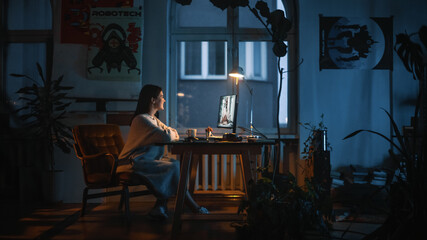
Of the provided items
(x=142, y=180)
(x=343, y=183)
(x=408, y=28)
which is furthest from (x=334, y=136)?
(x=142, y=180)

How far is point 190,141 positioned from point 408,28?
295cm

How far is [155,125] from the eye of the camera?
11.0 ft

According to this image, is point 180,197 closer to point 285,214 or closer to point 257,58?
point 285,214

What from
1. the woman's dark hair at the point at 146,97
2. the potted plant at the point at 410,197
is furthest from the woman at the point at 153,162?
the potted plant at the point at 410,197

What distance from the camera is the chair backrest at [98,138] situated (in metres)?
3.43

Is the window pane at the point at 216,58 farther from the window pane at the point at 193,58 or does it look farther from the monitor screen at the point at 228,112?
the monitor screen at the point at 228,112

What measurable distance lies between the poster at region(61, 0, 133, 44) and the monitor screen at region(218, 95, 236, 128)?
1.66m

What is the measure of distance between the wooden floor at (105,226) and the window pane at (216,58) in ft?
5.44

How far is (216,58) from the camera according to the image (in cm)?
449

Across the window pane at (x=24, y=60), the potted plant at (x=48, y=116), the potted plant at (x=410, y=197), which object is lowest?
the potted plant at (x=410, y=197)

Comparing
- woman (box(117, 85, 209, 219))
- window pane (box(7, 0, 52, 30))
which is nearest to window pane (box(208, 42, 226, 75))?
woman (box(117, 85, 209, 219))

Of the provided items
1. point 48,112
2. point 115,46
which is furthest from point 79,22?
point 48,112

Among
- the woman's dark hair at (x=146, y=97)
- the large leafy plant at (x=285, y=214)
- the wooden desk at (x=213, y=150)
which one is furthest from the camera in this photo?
the woman's dark hair at (x=146, y=97)

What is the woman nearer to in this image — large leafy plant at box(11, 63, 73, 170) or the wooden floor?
the wooden floor
